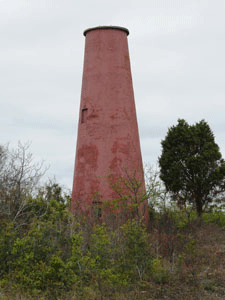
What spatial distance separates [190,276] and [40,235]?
323 centimetres

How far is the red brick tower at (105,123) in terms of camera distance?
15773mm

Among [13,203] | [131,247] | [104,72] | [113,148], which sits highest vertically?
[104,72]

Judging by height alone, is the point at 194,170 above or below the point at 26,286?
above

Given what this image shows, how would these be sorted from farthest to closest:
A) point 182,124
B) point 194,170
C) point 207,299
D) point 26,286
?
point 182,124 < point 194,170 < point 26,286 < point 207,299

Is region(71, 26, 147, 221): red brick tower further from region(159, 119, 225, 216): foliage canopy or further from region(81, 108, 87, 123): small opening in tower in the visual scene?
region(159, 119, 225, 216): foliage canopy

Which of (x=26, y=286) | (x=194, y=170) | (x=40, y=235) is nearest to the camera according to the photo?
(x=26, y=286)

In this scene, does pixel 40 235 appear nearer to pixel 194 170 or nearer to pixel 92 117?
pixel 92 117

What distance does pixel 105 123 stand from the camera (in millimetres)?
16016

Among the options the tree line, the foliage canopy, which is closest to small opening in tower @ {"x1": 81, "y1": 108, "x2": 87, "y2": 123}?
the tree line

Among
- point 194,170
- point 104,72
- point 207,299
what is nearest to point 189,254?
point 207,299

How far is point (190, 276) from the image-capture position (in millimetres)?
9375

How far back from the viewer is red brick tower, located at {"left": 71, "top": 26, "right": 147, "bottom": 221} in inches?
621

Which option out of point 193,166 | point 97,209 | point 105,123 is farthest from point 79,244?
point 193,166

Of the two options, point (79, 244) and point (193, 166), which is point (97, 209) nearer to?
point (79, 244)
